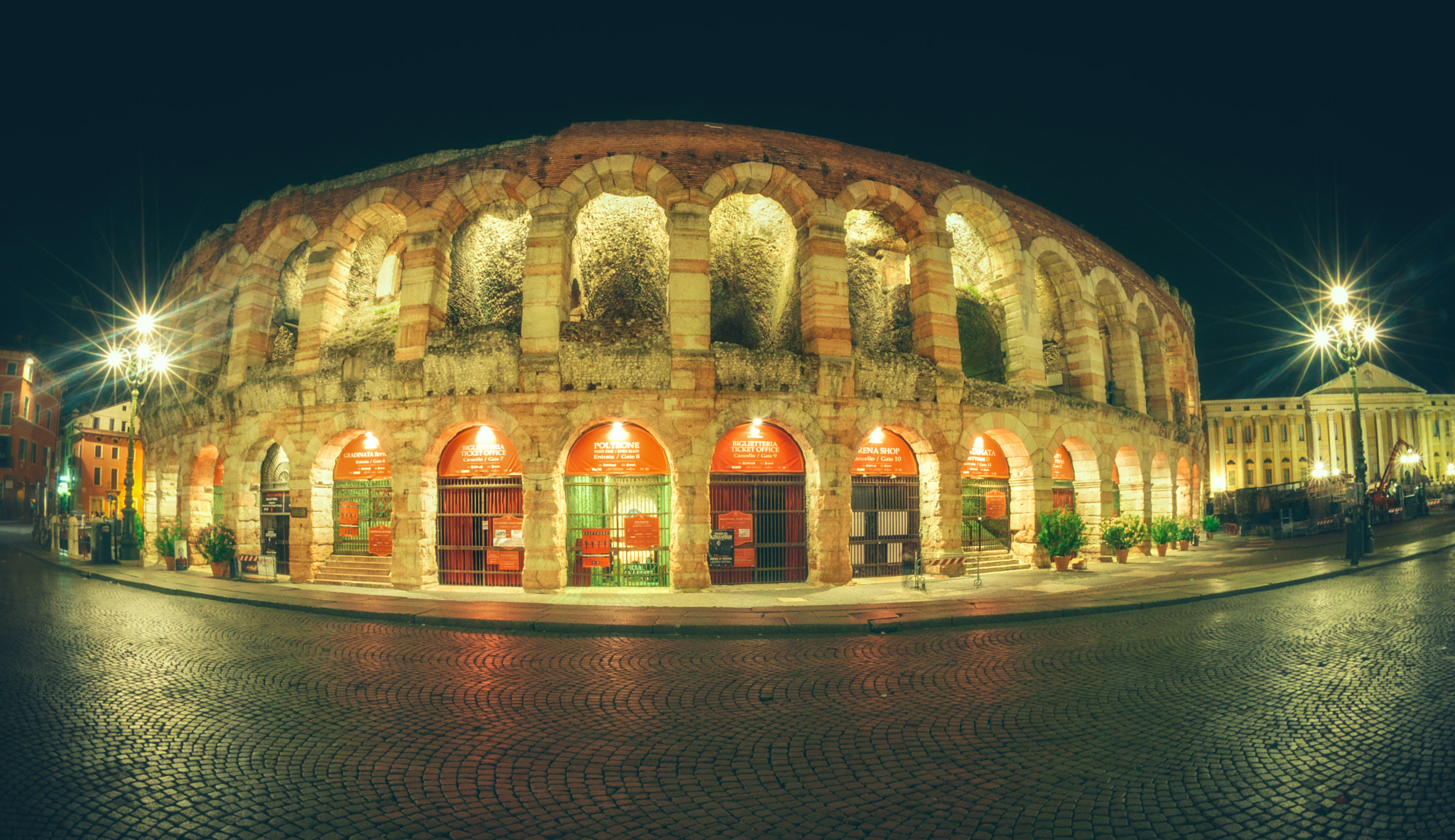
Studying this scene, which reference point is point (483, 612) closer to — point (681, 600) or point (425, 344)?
point (681, 600)

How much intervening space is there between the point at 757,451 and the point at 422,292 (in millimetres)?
9163

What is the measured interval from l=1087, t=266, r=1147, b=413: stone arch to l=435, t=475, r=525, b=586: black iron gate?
794 inches

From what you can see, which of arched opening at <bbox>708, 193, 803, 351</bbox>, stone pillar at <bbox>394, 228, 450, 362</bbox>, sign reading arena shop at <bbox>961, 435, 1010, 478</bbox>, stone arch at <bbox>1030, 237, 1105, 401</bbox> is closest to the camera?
stone pillar at <bbox>394, 228, 450, 362</bbox>

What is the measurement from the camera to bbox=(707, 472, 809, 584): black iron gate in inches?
629

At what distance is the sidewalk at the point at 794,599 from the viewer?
430 inches

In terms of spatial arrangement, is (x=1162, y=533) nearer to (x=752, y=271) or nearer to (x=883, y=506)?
(x=883, y=506)

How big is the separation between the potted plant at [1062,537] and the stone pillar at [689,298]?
10.3m

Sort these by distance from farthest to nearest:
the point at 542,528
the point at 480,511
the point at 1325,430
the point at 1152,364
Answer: the point at 1325,430
the point at 1152,364
the point at 480,511
the point at 542,528

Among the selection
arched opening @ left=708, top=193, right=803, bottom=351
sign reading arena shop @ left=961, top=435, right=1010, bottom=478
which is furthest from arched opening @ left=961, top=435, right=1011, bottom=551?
arched opening @ left=708, top=193, right=803, bottom=351

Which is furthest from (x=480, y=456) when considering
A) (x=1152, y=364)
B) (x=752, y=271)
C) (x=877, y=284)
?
(x=1152, y=364)

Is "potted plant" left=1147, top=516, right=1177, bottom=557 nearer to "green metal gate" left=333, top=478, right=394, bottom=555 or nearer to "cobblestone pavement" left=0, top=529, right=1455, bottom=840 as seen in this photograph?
"cobblestone pavement" left=0, top=529, right=1455, bottom=840

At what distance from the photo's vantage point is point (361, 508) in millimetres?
17891

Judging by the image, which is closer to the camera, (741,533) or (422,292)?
(741,533)

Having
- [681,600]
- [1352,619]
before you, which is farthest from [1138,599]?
[681,600]
